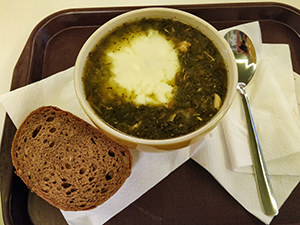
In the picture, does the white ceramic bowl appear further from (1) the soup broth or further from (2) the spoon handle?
(2) the spoon handle

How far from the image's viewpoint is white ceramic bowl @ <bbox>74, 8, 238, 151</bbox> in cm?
77

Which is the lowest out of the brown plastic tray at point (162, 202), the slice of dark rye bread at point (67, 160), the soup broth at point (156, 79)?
the brown plastic tray at point (162, 202)

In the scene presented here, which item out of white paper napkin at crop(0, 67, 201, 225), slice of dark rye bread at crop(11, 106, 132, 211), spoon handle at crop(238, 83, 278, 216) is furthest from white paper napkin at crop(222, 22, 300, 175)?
slice of dark rye bread at crop(11, 106, 132, 211)

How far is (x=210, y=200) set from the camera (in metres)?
0.95

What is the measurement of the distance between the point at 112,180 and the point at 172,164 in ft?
0.75

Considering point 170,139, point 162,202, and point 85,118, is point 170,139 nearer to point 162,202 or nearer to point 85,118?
point 162,202

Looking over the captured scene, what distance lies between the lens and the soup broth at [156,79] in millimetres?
820

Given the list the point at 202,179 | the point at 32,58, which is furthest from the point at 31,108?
the point at 202,179

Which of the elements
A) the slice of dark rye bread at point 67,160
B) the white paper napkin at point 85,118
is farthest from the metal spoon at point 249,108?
the slice of dark rye bread at point 67,160

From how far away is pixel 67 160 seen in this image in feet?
3.10

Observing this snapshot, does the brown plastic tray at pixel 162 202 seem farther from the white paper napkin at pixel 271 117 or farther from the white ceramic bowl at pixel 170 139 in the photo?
the white ceramic bowl at pixel 170 139

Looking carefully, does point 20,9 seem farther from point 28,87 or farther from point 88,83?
point 88,83

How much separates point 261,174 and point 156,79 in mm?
510

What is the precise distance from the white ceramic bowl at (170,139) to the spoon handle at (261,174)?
0.28m
